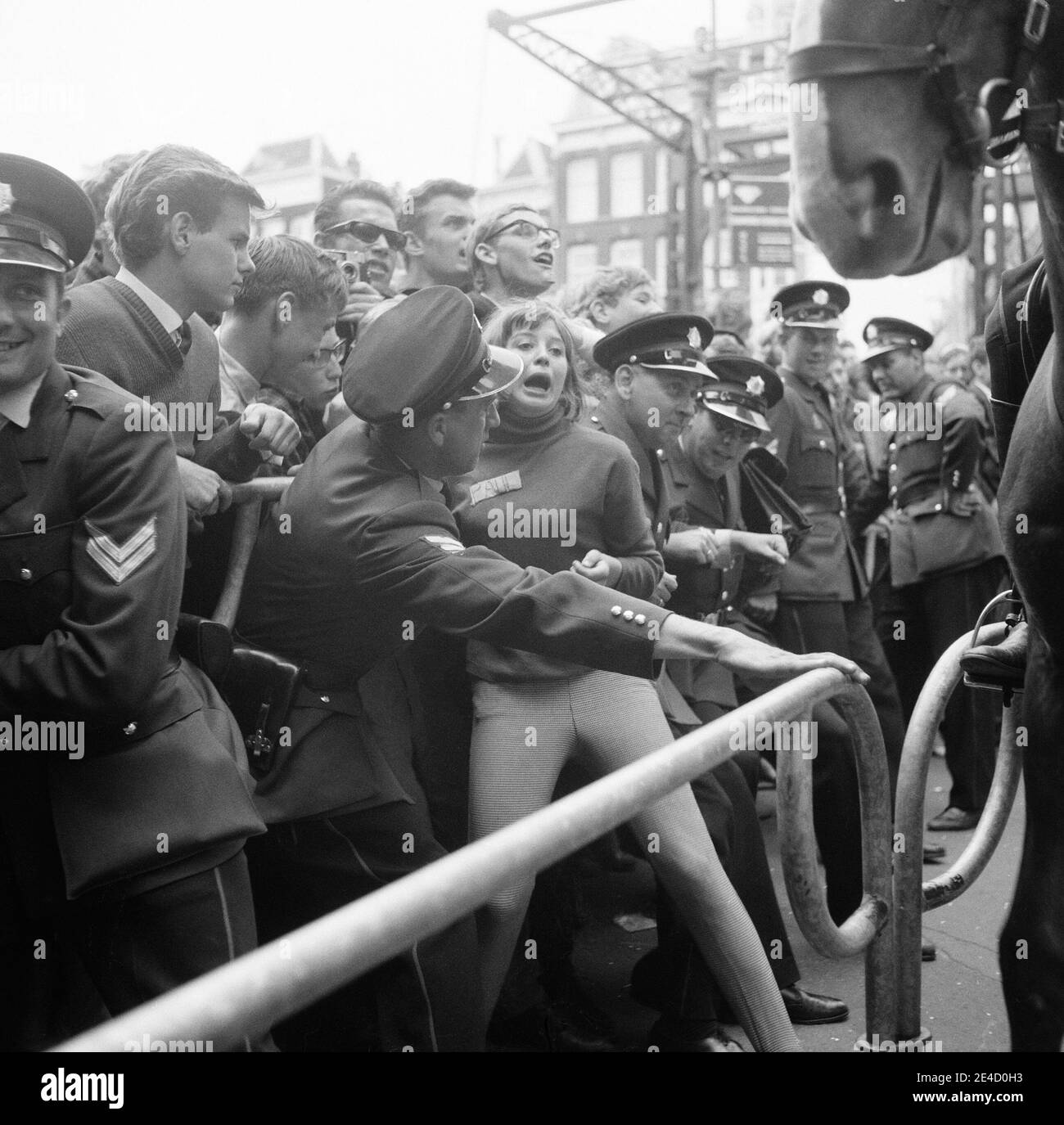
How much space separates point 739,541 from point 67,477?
9.00 ft

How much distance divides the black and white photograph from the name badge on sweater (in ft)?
0.07

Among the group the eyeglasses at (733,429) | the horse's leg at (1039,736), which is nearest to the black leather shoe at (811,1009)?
the horse's leg at (1039,736)

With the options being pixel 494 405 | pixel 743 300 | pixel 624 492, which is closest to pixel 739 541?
pixel 624 492

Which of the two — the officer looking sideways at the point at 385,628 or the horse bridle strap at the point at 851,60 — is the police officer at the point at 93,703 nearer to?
the officer looking sideways at the point at 385,628

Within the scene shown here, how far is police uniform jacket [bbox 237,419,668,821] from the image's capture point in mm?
2977

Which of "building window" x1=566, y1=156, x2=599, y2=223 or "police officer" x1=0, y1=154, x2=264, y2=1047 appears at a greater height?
"building window" x1=566, y1=156, x2=599, y2=223

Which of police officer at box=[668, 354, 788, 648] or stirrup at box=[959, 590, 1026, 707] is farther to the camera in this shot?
police officer at box=[668, 354, 788, 648]

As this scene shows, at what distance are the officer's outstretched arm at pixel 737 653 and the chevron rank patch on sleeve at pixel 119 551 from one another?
1.11 m

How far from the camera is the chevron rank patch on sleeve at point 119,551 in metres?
2.35

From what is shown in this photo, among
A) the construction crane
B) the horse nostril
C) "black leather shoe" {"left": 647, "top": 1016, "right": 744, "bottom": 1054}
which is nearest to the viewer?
the horse nostril

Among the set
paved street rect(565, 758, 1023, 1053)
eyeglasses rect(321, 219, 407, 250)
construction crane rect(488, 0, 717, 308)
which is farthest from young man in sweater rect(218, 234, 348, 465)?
construction crane rect(488, 0, 717, 308)

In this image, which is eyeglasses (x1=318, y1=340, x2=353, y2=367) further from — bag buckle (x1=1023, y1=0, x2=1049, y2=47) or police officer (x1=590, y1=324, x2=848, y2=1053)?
bag buckle (x1=1023, y1=0, x2=1049, y2=47)

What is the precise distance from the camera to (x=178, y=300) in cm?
320
